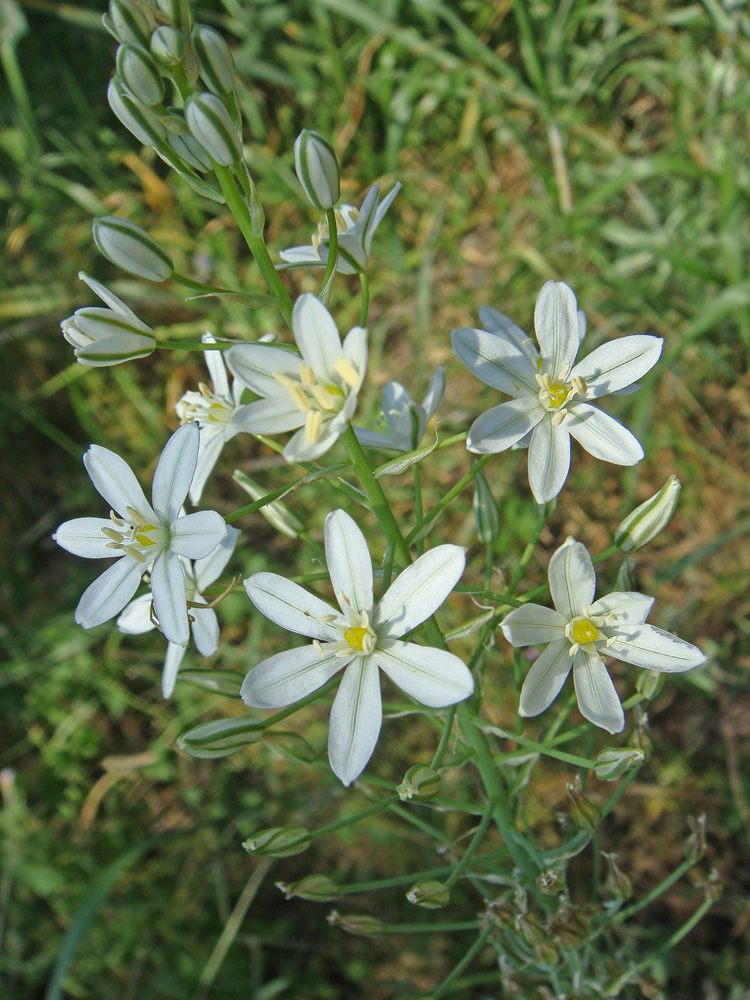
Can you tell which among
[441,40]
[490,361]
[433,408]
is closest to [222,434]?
[433,408]

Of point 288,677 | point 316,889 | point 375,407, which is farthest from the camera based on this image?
point 375,407

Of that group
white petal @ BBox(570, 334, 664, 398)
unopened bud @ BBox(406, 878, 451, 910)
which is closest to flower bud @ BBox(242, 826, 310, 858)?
unopened bud @ BBox(406, 878, 451, 910)

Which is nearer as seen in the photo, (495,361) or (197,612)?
(495,361)

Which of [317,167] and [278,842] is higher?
[317,167]

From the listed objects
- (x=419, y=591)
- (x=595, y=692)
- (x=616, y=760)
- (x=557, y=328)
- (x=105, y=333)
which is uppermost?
(x=105, y=333)

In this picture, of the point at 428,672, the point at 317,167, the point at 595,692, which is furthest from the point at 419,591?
the point at 317,167

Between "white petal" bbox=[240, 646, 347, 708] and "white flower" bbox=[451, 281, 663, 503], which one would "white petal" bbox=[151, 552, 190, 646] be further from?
"white flower" bbox=[451, 281, 663, 503]

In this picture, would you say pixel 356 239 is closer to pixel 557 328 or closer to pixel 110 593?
pixel 557 328

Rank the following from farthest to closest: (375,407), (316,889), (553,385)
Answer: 1. (375,407)
2. (316,889)
3. (553,385)
